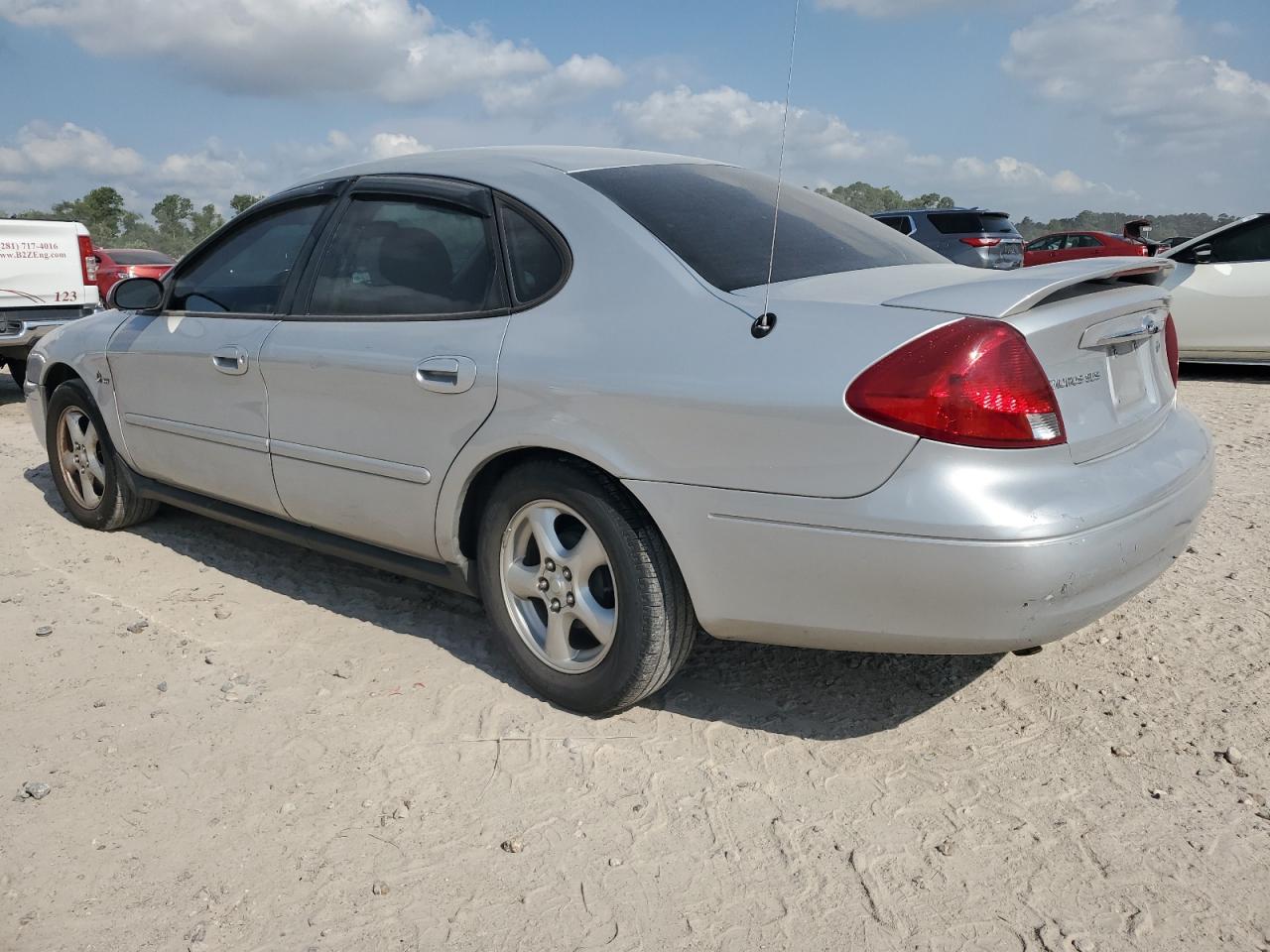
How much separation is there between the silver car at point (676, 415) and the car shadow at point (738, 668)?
0.32 metres

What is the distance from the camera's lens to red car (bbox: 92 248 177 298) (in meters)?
18.8

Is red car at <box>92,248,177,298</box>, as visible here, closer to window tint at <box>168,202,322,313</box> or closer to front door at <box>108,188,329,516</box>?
front door at <box>108,188,329,516</box>

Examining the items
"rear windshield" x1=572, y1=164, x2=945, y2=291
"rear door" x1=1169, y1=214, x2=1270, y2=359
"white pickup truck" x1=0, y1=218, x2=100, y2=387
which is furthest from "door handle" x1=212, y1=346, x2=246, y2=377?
"rear door" x1=1169, y1=214, x2=1270, y2=359

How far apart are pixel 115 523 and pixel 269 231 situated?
71.9 inches

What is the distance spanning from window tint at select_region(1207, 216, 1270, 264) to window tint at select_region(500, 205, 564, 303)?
320 inches

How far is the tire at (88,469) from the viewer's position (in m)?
4.97

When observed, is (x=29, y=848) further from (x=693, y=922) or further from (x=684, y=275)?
(x=684, y=275)

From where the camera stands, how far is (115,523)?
5086 millimetres

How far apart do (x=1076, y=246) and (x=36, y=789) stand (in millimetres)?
29099

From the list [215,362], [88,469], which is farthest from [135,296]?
[88,469]

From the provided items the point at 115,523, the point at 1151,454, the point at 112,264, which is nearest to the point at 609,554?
the point at 1151,454

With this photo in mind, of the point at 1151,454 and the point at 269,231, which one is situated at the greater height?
the point at 269,231

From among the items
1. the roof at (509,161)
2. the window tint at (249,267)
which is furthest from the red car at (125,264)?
the roof at (509,161)

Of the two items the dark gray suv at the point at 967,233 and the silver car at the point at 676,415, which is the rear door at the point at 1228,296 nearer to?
the dark gray suv at the point at 967,233
